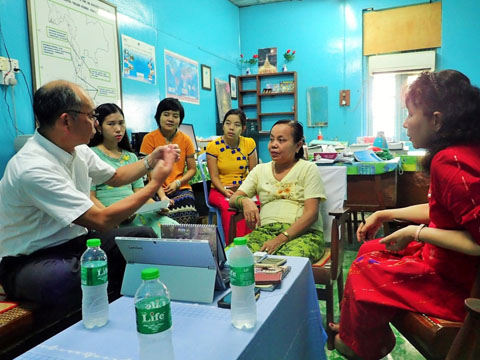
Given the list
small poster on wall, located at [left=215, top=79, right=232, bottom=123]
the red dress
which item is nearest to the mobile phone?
the red dress

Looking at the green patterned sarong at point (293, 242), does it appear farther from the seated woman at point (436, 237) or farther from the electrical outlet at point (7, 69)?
the electrical outlet at point (7, 69)

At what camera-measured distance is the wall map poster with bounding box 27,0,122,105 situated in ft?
10.3

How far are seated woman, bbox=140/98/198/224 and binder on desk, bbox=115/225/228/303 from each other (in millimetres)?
1828

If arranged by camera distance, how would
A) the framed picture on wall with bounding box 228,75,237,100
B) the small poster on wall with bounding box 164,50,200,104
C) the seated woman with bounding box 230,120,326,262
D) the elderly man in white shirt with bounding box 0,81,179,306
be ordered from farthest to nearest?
the framed picture on wall with bounding box 228,75,237,100
the small poster on wall with bounding box 164,50,200,104
the seated woman with bounding box 230,120,326,262
the elderly man in white shirt with bounding box 0,81,179,306

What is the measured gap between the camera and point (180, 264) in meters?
1.17

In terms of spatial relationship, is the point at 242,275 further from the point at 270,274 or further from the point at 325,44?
the point at 325,44

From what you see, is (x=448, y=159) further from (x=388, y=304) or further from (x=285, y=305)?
(x=285, y=305)

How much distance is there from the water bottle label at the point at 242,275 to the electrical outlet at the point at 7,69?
9.06ft

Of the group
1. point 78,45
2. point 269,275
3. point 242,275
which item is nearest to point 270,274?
point 269,275

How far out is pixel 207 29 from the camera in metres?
6.05

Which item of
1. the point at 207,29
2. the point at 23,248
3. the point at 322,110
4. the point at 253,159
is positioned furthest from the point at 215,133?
the point at 23,248

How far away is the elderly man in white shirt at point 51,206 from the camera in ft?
4.56

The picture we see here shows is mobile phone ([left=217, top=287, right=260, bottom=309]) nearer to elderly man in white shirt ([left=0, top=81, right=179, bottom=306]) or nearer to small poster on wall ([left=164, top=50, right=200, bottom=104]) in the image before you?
elderly man in white shirt ([left=0, top=81, right=179, bottom=306])

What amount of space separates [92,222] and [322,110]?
6.08m
